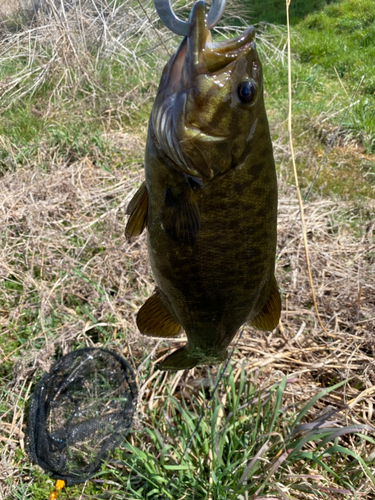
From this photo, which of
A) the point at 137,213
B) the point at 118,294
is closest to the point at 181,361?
the point at 137,213

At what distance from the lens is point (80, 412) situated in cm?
264

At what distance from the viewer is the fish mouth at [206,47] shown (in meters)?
0.92

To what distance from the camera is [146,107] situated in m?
5.77

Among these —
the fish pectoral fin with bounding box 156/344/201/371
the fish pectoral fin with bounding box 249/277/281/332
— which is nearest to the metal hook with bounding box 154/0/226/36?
the fish pectoral fin with bounding box 249/277/281/332

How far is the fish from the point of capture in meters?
1.00

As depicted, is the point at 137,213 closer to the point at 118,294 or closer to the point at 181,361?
the point at 181,361

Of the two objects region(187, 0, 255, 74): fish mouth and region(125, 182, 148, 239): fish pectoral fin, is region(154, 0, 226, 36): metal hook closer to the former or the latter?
region(187, 0, 255, 74): fish mouth

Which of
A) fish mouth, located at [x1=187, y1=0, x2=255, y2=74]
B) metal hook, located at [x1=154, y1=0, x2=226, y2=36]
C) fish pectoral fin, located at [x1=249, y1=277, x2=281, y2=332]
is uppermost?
metal hook, located at [x1=154, y1=0, x2=226, y2=36]

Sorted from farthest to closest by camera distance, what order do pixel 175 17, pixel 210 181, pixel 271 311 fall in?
pixel 271 311 → pixel 210 181 → pixel 175 17

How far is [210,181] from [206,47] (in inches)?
13.1

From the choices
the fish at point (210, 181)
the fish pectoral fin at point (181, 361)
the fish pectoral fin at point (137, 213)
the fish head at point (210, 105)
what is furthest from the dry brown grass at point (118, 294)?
the fish head at point (210, 105)

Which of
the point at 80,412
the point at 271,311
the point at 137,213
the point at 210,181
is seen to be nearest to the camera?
the point at 210,181

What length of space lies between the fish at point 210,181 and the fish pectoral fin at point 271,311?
67 mm

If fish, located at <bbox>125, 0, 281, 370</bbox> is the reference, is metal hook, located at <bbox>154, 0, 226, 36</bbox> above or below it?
above
